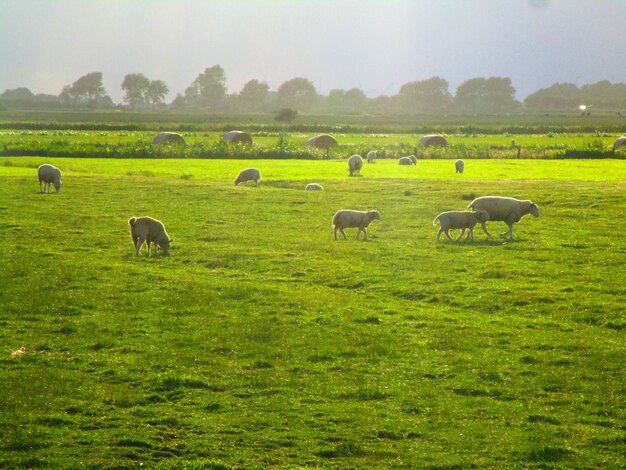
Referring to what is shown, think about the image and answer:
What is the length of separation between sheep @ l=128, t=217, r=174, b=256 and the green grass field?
24.5 inches

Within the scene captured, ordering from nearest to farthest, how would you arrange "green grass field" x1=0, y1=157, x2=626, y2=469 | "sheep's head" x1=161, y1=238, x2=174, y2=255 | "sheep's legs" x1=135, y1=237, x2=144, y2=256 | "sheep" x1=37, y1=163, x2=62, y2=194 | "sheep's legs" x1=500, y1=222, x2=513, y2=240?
"green grass field" x1=0, y1=157, x2=626, y2=469 < "sheep's legs" x1=135, y1=237, x2=144, y2=256 < "sheep's head" x1=161, y1=238, x2=174, y2=255 < "sheep's legs" x1=500, y1=222, x2=513, y2=240 < "sheep" x1=37, y1=163, x2=62, y2=194

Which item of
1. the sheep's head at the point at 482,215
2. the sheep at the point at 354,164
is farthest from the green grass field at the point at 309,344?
the sheep at the point at 354,164

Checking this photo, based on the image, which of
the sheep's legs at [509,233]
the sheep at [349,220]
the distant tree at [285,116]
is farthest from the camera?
the distant tree at [285,116]

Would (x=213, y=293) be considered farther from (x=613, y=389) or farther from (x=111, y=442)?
(x=613, y=389)

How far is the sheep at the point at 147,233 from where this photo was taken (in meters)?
24.0

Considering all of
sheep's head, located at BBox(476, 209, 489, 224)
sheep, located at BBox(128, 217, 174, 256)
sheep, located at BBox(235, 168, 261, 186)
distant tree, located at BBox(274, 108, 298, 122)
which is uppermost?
distant tree, located at BBox(274, 108, 298, 122)

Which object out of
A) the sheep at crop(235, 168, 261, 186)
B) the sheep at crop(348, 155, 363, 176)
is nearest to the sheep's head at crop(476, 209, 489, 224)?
the sheep at crop(235, 168, 261, 186)

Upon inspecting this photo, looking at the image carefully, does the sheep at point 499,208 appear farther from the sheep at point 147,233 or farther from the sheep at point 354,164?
the sheep at point 354,164

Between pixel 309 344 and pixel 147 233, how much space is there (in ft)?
33.2

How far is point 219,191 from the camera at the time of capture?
41.0 metres

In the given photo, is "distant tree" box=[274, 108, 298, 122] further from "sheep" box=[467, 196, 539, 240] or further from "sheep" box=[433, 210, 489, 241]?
"sheep" box=[433, 210, 489, 241]

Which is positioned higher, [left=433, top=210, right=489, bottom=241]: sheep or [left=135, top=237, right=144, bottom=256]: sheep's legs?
[left=433, top=210, right=489, bottom=241]: sheep

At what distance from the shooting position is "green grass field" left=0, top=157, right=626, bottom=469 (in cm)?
1116

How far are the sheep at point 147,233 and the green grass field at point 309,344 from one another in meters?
0.62
